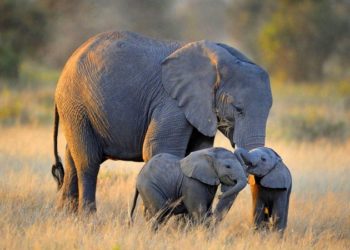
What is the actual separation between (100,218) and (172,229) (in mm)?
1200

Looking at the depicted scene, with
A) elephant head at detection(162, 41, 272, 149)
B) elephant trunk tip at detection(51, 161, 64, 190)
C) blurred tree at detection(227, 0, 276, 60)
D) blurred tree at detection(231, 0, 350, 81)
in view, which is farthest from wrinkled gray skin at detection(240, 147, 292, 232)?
blurred tree at detection(227, 0, 276, 60)

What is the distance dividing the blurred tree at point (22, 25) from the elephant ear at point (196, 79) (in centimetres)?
1579

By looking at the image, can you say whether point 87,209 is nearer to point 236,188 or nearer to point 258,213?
point 258,213

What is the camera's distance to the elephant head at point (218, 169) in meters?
7.46

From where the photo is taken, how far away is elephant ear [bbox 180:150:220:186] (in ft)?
24.8

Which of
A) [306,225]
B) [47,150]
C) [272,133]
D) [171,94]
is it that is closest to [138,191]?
[171,94]

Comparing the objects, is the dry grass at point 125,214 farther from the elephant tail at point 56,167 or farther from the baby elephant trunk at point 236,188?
the baby elephant trunk at point 236,188

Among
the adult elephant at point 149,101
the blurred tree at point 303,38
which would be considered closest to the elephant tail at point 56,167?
the adult elephant at point 149,101

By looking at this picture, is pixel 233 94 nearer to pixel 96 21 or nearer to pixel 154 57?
pixel 154 57

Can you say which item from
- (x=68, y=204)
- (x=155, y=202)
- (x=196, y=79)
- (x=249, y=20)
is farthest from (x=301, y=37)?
(x=155, y=202)

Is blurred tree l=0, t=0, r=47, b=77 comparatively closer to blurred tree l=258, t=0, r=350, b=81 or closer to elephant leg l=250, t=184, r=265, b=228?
blurred tree l=258, t=0, r=350, b=81

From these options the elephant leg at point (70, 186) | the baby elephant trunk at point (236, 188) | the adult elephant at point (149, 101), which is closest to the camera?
the baby elephant trunk at point (236, 188)

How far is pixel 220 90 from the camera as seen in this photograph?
8.38 metres

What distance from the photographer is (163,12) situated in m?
39.4
